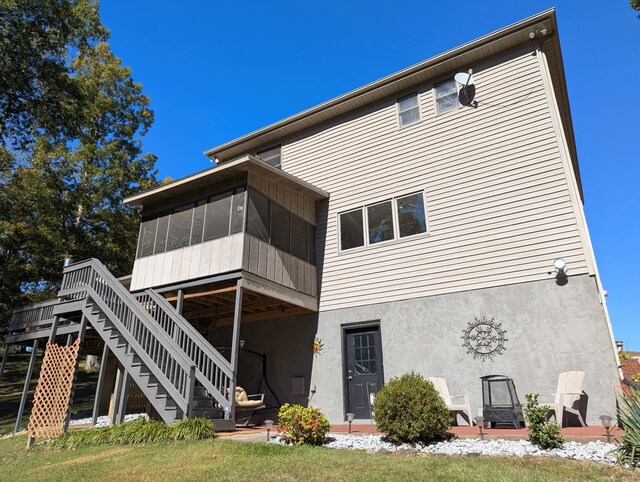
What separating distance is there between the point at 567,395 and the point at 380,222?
216 inches

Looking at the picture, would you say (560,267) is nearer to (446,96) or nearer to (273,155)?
(446,96)

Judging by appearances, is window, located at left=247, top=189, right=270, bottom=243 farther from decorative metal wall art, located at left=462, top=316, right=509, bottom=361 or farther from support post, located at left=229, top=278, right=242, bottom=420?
decorative metal wall art, located at left=462, top=316, right=509, bottom=361

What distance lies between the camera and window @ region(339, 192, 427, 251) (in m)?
9.93

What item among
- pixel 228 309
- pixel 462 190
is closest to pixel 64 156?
pixel 228 309

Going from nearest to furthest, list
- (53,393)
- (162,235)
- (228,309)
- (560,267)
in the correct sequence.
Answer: (560,267) < (53,393) < (162,235) < (228,309)

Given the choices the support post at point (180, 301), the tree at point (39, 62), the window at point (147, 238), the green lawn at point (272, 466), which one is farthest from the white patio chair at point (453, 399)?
the tree at point (39, 62)

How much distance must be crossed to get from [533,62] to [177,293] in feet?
33.4

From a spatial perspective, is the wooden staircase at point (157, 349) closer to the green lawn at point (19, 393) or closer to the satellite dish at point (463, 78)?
the green lawn at point (19, 393)

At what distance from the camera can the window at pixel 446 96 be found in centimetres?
1027

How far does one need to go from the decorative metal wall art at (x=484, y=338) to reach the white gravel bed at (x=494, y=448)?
7.53 feet

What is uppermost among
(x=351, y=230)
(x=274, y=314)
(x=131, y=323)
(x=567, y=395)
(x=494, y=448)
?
(x=351, y=230)

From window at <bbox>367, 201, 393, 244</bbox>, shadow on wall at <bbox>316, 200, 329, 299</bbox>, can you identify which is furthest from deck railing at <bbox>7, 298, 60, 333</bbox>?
window at <bbox>367, 201, 393, 244</bbox>

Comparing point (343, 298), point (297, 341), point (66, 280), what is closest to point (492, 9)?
point (343, 298)

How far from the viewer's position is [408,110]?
35.9 feet
